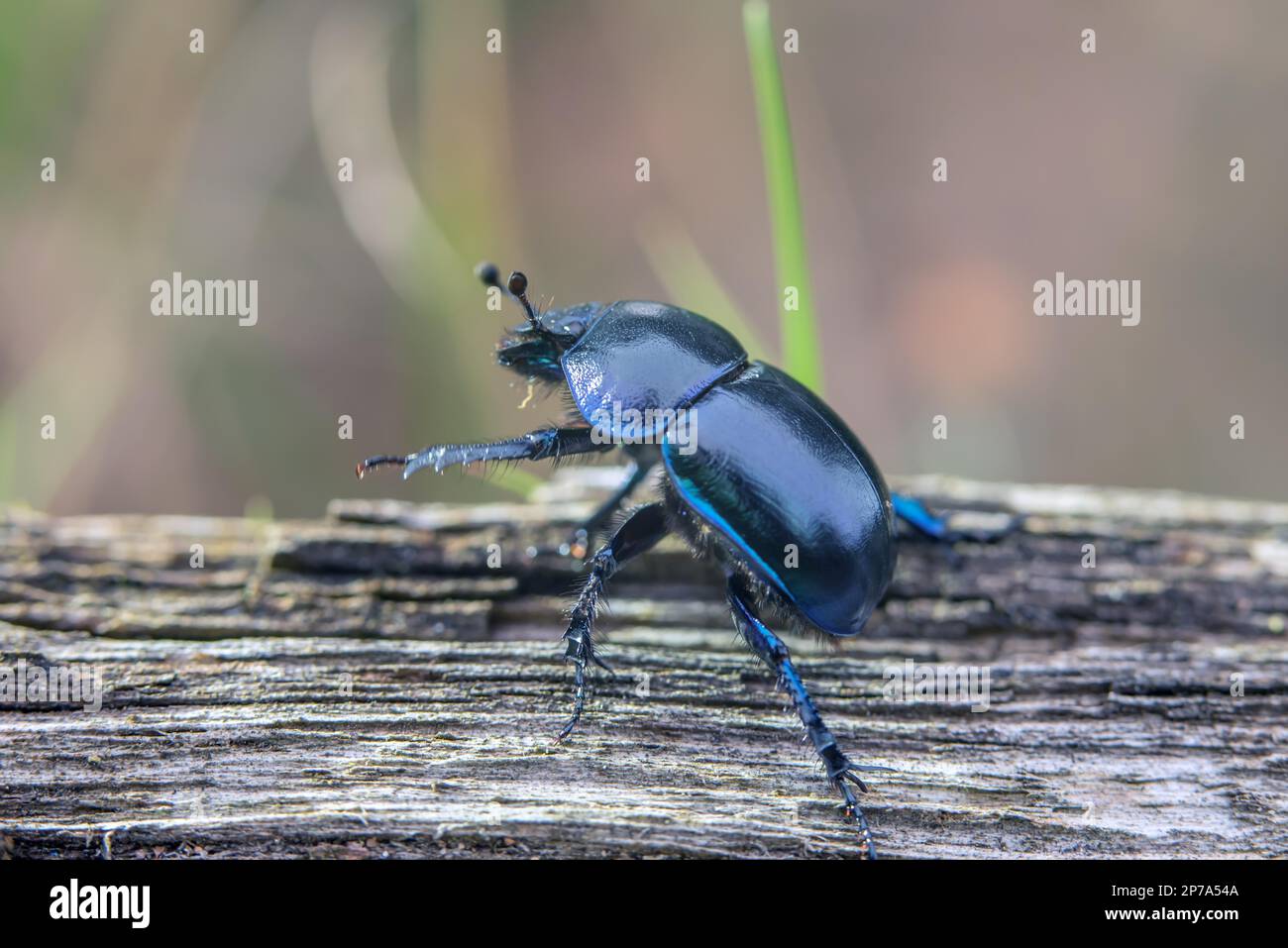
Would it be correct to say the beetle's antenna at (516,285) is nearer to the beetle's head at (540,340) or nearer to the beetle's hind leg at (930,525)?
the beetle's head at (540,340)

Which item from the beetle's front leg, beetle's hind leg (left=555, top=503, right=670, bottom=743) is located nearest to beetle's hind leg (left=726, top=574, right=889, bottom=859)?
beetle's hind leg (left=555, top=503, right=670, bottom=743)

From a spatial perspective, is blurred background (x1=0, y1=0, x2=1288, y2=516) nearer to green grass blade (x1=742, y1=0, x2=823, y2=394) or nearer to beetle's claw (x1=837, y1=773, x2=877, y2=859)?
green grass blade (x1=742, y1=0, x2=823, y2=394)

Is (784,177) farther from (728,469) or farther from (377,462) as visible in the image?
(377,462)

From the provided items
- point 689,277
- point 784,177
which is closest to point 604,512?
point 784,177

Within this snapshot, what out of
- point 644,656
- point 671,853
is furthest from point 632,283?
point 671,853
